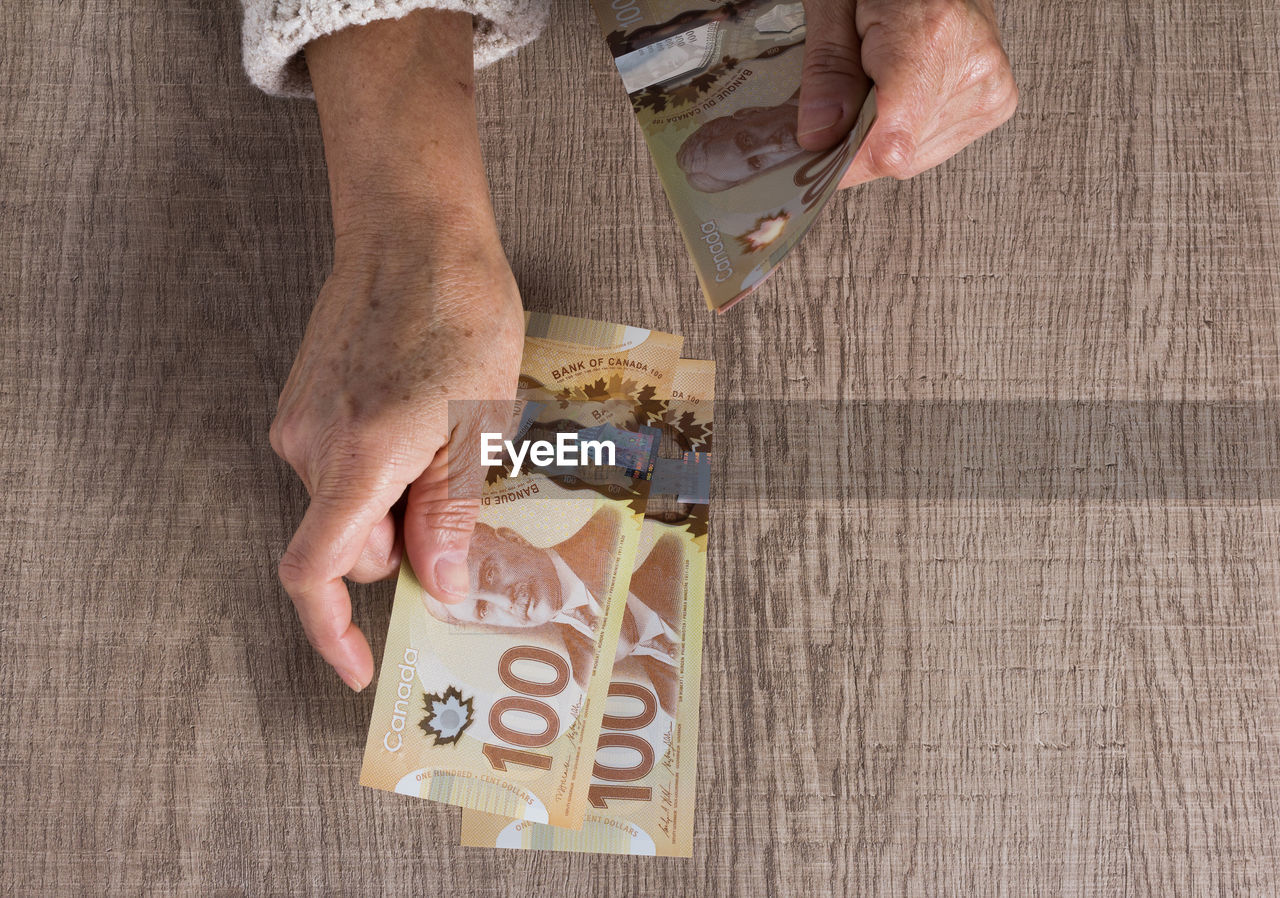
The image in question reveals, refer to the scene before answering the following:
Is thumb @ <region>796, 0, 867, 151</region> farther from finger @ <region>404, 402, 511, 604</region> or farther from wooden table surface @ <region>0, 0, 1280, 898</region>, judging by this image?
finger @ <region>404, 402, 511, 604</region>

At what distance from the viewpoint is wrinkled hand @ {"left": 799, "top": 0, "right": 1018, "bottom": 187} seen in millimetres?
551

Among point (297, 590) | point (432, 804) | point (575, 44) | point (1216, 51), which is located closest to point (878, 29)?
point (575, 44)

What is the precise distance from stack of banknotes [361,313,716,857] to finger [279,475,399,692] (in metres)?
0.05

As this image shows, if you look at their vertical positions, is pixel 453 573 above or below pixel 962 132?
below

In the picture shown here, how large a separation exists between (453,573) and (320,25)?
42 cm

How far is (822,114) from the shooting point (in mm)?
565

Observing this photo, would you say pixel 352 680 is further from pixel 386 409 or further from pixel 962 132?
pixel 962 132

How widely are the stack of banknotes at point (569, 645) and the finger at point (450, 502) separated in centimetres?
3

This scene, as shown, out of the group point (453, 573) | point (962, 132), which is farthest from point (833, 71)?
point (453, 573)

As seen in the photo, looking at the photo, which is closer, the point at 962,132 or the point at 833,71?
the point at 833,71

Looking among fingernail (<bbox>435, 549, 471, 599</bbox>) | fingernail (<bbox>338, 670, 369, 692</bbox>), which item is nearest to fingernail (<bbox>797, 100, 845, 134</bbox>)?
fingernail (<bbox>435, 549, 471, 599</bbox>)

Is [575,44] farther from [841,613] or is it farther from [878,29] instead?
[841,613]

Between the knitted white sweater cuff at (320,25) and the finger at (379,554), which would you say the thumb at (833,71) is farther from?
the finger at (379,554)
